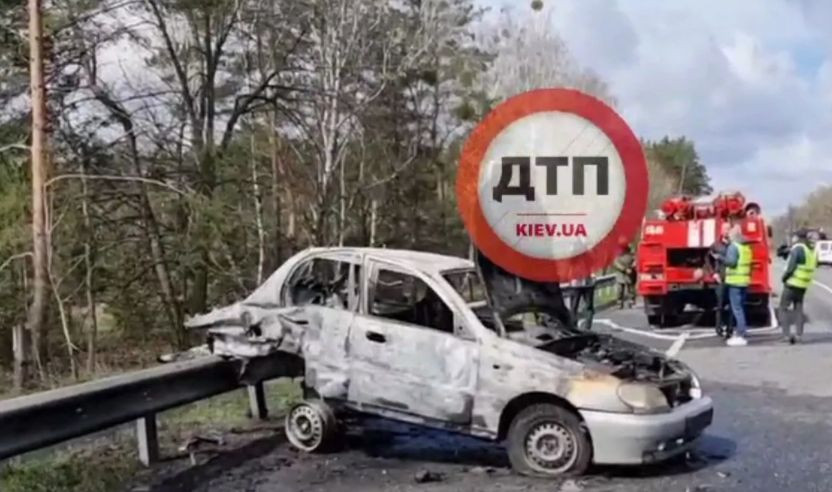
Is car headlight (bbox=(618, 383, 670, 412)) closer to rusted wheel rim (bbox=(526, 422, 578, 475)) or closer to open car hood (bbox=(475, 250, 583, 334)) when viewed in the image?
rusted wheel rim (bbox=(526, 422, 578, 475))

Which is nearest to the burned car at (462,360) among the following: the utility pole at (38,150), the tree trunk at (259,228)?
the utility pole at (38,150)

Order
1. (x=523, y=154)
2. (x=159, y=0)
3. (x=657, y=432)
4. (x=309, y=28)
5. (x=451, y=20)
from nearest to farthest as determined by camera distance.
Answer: (x=523, y=154) → (x=657, y=432) → (x=159, y=0) → (x=309, y=28) → (x=451, y=20)

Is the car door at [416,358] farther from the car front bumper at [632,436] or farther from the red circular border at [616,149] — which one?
the red circular border at [616,149]

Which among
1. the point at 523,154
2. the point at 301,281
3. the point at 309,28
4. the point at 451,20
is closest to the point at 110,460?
the point at 301,281

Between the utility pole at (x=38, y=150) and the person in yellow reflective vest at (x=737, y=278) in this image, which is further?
the utility pole at (x=38, y=150)

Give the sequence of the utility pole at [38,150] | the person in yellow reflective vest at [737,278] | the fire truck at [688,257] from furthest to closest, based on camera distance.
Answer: the fire truck at [688,257]
the utility pole at [38,150]
the person in yellow reflective vest at [737,278]

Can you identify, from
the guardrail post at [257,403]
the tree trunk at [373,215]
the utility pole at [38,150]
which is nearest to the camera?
the guardrail post at [257,403]

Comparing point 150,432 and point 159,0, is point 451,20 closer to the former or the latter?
point 159,0

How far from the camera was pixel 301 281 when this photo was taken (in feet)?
26.9

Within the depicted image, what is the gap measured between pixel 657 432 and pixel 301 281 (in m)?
2.96

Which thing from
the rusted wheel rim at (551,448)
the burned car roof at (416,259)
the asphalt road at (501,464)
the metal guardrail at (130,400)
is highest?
the burned car roof at (416,259)

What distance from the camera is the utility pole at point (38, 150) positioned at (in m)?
17.5

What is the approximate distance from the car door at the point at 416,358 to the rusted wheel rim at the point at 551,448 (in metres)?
0.47

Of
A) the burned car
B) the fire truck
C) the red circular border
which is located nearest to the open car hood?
the burned car
